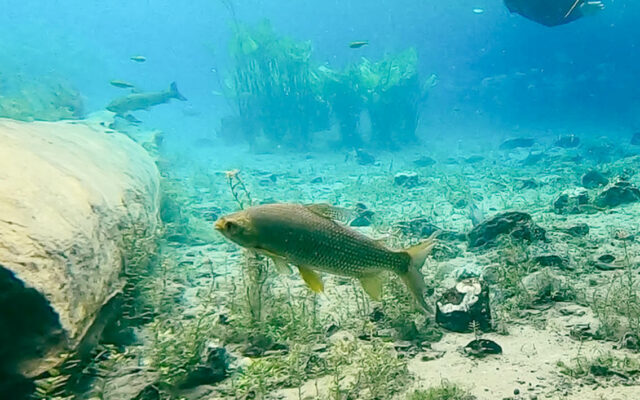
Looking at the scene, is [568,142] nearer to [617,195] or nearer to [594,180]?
[594,180]

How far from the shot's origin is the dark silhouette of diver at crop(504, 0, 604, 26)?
44.4 feet

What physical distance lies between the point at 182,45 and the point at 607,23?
175m

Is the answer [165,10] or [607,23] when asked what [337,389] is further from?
[165,10]

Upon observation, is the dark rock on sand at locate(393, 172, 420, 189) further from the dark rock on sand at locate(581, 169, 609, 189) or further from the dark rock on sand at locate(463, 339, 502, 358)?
the dark rock on sand at locate(463, 339, 502, 358)

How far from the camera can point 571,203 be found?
→ 412 inches

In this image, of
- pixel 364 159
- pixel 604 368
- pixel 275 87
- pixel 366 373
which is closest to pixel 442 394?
pixel 366 373

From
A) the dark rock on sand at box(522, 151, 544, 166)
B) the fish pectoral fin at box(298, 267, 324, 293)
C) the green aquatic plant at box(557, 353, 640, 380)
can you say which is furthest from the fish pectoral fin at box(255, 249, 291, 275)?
the dark rock on sand at box(522, 151, 544, 166)

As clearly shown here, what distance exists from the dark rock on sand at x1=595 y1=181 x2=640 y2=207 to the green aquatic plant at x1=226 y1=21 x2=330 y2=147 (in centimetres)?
1787

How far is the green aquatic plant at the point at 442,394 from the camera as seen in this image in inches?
138

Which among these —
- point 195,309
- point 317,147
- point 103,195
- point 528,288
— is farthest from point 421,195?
point 317,147

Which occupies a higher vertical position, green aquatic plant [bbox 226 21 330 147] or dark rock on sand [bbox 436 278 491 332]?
green aquatic plant [bbox 226 21 330 147]

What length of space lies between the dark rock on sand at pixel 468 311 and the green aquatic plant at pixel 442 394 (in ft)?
4.33

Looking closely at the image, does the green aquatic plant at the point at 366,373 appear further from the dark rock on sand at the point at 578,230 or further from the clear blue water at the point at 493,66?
the clear blue water at the point at 493,66

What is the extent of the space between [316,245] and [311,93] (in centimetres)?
2409
